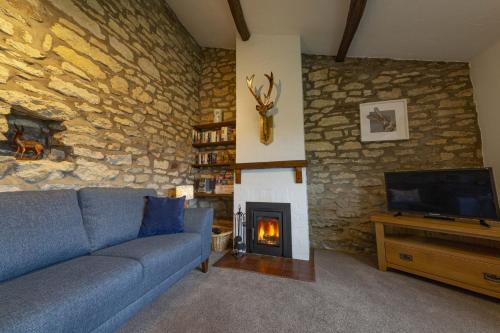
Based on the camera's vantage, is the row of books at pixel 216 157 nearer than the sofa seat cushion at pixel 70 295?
No

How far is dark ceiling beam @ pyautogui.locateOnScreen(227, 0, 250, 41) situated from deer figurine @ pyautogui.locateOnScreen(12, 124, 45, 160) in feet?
8.17

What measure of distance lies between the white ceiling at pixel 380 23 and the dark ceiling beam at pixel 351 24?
0.42 feet

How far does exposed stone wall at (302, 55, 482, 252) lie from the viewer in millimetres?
2475

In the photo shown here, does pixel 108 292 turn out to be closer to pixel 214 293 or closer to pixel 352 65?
pixel 214 293

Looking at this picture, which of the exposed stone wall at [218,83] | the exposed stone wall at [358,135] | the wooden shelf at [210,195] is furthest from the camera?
the exposed stone wall at [218,83]

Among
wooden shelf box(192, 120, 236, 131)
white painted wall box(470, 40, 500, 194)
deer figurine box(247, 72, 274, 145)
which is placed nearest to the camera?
white painted wall box(470, 40, 500, 194)

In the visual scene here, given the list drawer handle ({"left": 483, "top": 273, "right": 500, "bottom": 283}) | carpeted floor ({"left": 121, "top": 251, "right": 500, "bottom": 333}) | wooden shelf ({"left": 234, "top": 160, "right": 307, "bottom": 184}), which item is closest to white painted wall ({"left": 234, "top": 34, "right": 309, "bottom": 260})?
wooden shelf ({"left": 234, "top": 160, "right": 307, "bottom": 184})

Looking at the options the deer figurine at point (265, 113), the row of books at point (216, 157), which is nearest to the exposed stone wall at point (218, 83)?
the row of books at point (216, 157)

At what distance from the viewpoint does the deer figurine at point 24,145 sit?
1.46 metres

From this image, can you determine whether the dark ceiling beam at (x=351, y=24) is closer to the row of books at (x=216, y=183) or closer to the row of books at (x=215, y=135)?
the row of books at (x=215, y=135)

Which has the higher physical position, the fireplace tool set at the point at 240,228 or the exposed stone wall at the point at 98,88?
the exposed stone wall at the point at 98,88

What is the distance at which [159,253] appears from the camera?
55.5 inches

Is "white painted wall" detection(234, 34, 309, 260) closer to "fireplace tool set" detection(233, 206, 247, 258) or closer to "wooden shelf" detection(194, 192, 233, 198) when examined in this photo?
"fireplace tool set" detection(233, 206, 247, 258)

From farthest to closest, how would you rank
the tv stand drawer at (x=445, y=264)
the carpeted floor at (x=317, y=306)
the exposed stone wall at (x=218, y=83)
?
the exposed stone wall at (x=218, y=83)
the tv stand drawer at (x=445, y=264)
the carpeted floor at (x=317, y=306)
